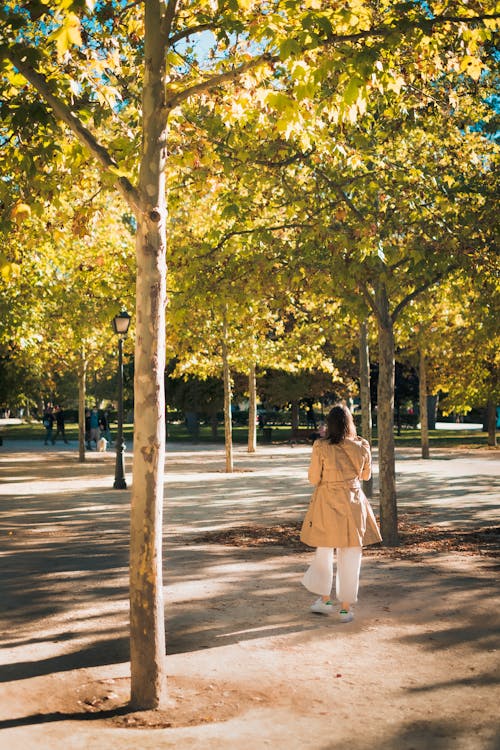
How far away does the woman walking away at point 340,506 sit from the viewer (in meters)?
8.10

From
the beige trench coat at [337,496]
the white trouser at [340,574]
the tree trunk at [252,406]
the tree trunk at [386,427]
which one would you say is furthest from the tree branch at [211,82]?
the tree trunk at [252,406]

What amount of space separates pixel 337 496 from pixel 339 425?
2.09ft

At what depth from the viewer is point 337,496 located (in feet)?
26.8

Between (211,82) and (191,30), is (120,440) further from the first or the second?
(211,82)

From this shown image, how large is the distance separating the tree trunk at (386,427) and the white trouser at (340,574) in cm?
451

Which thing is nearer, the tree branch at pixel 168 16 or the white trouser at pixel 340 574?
the tree branch at pixel 168 16

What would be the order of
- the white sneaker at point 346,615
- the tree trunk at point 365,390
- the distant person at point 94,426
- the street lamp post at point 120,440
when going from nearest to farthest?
the white sneaker at point 346,615, the tree trunk at point 365,390, the street lamp post at point 120,440, the distant person at point 94,426

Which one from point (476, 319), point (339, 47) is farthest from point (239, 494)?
point (339, 47)

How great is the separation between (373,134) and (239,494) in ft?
31.2

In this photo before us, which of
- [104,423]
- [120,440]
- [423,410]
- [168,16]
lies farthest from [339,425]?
[104,423]

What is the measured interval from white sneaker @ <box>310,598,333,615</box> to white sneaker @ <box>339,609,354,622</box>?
0.62 ft

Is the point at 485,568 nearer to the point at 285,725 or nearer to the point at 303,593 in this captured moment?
the point at 303,593

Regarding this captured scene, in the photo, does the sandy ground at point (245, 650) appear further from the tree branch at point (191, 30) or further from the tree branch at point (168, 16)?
the tree branch at point (191, 30)

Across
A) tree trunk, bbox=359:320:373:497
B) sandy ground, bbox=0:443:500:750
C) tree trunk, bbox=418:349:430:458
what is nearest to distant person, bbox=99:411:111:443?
tree trunk, bbox=418:349:430:458
